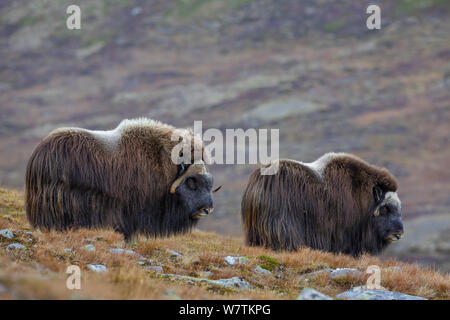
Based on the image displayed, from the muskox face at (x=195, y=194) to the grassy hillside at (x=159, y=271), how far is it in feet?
1.60

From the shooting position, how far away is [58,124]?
142ft

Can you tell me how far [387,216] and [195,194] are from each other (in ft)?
9.18

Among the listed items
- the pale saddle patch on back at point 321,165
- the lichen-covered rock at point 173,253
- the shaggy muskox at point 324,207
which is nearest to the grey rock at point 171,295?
the lichen-covered rock at point 173,253

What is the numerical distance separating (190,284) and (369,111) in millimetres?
36073

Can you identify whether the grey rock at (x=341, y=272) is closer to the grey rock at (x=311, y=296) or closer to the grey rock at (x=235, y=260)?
the grey rock at (x=235, y=260)

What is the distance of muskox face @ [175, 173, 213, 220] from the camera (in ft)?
22.0

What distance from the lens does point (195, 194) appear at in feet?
22.2

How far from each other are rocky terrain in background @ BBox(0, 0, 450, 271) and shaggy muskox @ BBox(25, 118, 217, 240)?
18.7m

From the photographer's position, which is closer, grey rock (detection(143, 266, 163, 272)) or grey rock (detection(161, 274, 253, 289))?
grey rock (detection(161, 274, 253, 289))

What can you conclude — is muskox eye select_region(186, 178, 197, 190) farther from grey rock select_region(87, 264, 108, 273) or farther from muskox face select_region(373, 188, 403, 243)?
muskox face select_region(373, 188, 403, 243)

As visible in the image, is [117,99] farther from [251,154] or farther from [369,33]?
[369,33]

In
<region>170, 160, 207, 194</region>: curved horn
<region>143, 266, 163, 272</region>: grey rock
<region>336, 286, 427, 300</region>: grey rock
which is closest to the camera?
<region>336, 286, 427, 300</region>: grey rock

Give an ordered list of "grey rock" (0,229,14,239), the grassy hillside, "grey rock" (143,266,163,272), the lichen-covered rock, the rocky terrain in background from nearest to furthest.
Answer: the grassy hillside
"grey rock" (143,266,163,272)
"grey rock" (0,229,14,239)
the lichen-covered rock
the rocky terrain in background

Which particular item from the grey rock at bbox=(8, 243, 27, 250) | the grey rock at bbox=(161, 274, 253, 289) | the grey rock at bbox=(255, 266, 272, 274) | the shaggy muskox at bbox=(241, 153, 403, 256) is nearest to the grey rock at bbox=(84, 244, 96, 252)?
the grey rock at bbox=(8, 243, 27, 250)
